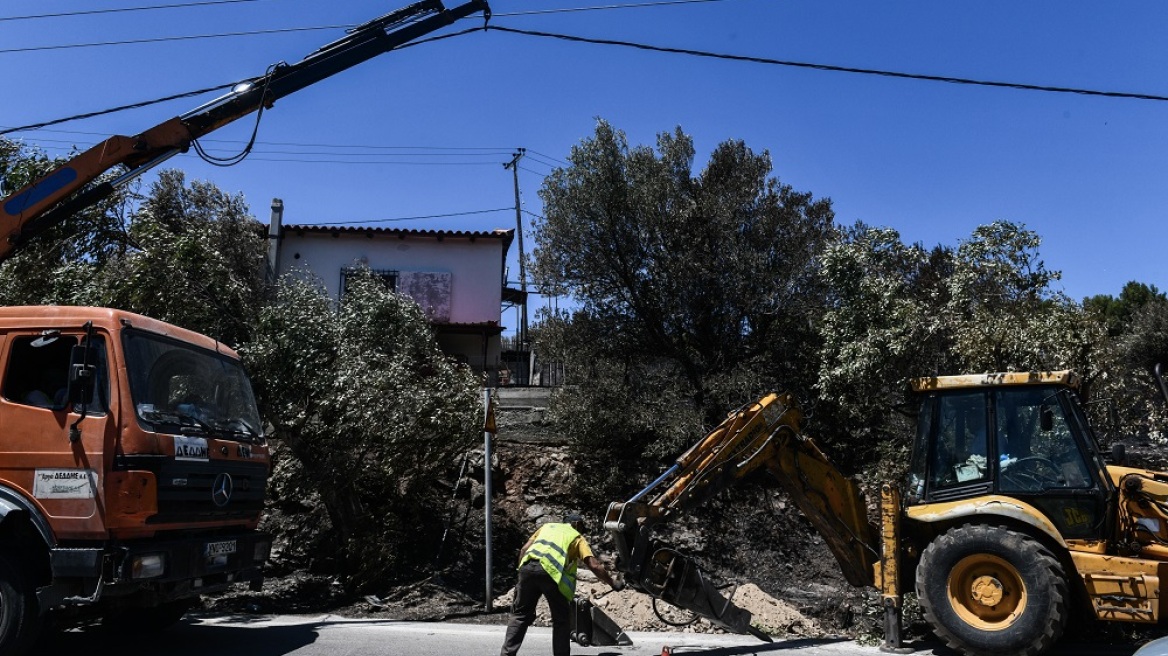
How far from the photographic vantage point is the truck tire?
21.5ft

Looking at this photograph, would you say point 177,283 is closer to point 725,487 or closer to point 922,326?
point 725,487

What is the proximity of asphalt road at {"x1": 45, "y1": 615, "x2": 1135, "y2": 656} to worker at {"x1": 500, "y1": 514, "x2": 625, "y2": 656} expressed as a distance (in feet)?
3.29

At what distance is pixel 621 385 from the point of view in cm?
1456

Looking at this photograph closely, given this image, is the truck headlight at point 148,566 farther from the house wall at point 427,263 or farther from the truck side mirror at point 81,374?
the house wall at point 427,263

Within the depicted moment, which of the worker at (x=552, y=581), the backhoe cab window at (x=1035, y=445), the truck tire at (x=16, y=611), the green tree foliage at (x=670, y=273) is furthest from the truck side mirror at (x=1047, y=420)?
the truck tire at (x=16, y=611)

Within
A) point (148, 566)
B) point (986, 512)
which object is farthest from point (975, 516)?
point (148, 566)

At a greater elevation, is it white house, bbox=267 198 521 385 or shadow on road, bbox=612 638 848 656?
white house, bbox=267 198 521 385

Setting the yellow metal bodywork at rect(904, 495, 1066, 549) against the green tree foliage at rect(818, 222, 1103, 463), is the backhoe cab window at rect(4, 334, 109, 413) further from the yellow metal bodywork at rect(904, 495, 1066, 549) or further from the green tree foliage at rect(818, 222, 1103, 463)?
the green tree foliage at rect(818, 222, 1103, 463)

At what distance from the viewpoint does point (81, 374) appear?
670cm

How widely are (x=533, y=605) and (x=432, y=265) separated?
1608 centimetres

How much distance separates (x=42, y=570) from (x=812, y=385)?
438 inches

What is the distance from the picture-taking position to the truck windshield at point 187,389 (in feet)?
23.3

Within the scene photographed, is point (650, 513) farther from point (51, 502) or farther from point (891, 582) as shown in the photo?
point (51, 502)

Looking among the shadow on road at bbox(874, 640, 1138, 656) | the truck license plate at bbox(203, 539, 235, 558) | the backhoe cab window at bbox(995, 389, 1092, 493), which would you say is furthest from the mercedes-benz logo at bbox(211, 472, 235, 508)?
the backhoe cab window at bbox(995, 389, 1092, 493)
